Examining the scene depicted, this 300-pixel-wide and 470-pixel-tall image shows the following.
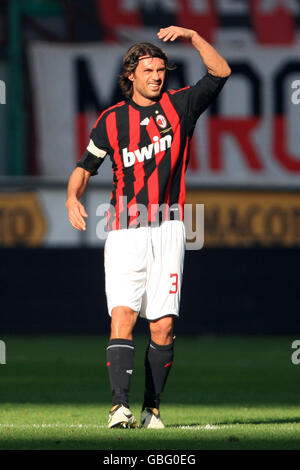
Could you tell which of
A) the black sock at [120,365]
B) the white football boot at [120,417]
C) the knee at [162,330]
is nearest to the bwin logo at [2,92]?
the knee at [162,330]

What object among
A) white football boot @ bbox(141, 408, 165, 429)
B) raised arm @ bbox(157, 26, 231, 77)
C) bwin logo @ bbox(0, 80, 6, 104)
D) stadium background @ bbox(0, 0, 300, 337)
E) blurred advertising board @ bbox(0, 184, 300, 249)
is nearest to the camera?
raised arm @ bbox(157, 26, 231, 77)

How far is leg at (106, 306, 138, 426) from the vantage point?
22.6ft

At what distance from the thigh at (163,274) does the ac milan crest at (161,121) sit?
1.77 ft

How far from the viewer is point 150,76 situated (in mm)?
7039

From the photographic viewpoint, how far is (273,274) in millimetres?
17594

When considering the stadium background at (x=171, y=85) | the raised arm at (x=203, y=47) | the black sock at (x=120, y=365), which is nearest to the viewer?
the raised arm at (x=203, y=47)

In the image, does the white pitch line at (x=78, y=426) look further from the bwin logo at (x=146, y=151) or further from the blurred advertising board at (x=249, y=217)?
the blurred advertising board at (x=249, y=217)

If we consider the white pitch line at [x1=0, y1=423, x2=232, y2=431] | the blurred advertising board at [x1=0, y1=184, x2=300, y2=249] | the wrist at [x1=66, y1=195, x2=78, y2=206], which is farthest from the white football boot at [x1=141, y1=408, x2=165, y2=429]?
the blurred advertising board at [x1=0, y1=184, x2=300, y2=249]

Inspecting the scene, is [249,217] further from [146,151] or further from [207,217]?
[146,151]

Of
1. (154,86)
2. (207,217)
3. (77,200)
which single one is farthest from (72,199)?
(207,217)

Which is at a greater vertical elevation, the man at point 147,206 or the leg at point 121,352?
the man at point 147,206

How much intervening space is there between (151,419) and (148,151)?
1.48 metres

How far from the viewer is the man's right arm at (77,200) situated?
692cm

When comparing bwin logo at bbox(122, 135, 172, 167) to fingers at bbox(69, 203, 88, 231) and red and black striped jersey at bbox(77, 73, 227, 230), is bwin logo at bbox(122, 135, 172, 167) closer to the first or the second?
red and black striped jersey at bbox(77, 73, 227, 230)
